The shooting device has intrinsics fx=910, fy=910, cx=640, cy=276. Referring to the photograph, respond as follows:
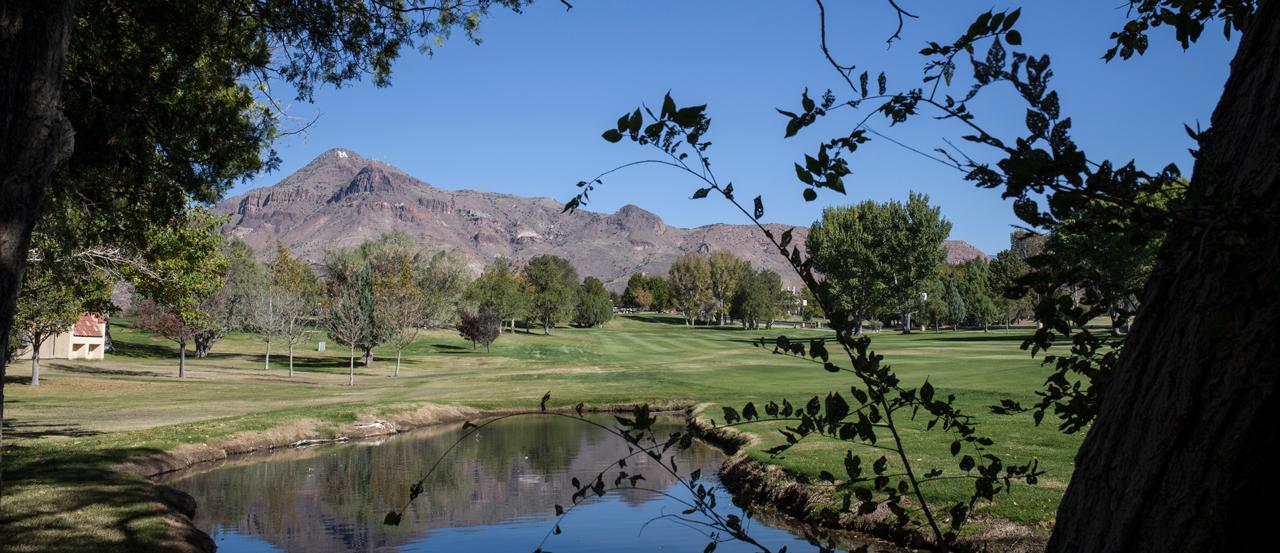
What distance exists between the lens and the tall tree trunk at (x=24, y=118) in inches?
155

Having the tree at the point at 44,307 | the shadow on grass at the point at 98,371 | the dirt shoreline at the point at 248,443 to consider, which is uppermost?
the tree at the point at 44,307

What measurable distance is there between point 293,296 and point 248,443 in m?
28.9

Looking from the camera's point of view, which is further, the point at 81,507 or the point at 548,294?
the point at 548,294

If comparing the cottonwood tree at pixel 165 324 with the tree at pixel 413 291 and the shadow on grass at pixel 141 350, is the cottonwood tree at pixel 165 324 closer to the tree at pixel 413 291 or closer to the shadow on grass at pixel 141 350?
the tree at pixel 413 291

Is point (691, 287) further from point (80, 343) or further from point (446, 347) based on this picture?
point (80, 343)

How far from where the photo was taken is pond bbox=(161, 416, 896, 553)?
45.8 ft

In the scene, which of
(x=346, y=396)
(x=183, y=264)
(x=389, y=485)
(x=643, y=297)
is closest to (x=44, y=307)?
(x=346, y=396)

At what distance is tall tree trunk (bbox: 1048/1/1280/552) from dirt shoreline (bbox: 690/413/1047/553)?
4573 millimetres

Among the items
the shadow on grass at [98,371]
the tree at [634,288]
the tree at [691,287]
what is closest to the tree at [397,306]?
the shadow on grass at [98,371]

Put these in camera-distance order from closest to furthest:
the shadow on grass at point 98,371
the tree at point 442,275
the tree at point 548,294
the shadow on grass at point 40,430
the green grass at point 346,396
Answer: the green grass at point 346,396 → the shadow on grass at point 40,430 → the shadow on grass at point 98,371 → the tree at point 442,275 → the tree at point 548,294

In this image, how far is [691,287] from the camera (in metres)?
131

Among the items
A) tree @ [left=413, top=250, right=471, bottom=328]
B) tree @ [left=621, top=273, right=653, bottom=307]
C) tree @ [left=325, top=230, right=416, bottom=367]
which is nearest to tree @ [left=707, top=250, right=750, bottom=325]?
tree @ [left=621, top=273, right=653, bottom=307]

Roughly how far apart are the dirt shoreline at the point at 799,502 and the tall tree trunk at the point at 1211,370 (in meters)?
4.57

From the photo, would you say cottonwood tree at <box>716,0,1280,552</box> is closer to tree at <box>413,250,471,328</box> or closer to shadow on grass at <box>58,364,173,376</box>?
shadow on grass at <box>58,364,173,376</box>
